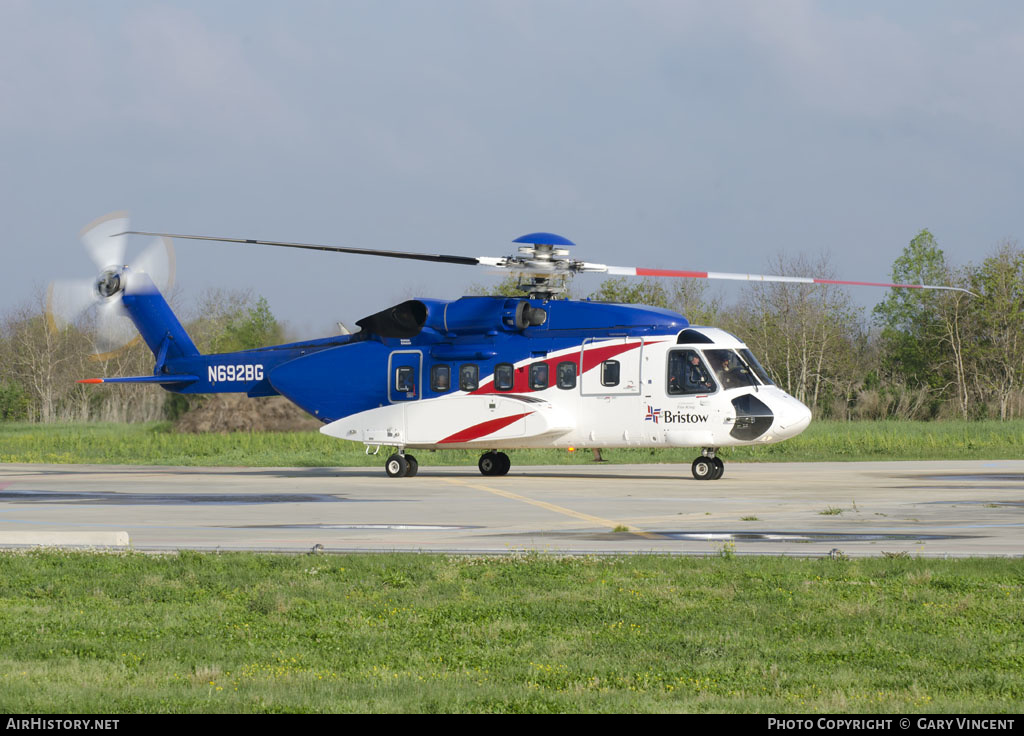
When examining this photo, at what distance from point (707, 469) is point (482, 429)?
5.29 metres

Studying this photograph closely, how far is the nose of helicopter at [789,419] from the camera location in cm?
2566

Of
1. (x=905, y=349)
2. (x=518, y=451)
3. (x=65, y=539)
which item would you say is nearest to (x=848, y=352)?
(x=905, y=349)

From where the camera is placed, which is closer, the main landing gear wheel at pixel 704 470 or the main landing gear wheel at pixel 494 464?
the main landing gear wheel at pixel 704 470

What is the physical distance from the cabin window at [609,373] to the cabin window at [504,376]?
2.18m

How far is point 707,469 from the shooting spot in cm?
2652

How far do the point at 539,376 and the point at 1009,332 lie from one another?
4502 centimetres

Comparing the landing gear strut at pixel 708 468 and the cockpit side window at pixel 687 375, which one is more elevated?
the cockpit side window at pixel 687 375

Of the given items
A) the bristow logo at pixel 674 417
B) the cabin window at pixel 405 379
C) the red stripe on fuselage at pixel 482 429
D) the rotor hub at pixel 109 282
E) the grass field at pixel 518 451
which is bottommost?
the grass field at pixel 518 451

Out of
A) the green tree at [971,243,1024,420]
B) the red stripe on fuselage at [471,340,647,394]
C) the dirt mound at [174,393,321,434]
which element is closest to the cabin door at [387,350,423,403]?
the red stripe on fuselage at [471,340,647,394]

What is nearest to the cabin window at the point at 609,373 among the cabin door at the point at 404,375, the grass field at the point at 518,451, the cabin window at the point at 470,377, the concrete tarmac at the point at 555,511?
the concrete tarmac at the point at 555,511

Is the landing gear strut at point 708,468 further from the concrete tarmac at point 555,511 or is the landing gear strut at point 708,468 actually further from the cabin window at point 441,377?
the cabin window at point 441,377

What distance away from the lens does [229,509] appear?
63.8 ft

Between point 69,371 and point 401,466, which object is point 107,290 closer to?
point 401,466

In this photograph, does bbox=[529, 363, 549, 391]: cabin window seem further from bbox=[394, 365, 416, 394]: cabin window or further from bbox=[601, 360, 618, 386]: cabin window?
bbox=[394, 365, 416, 394]: cabin window
